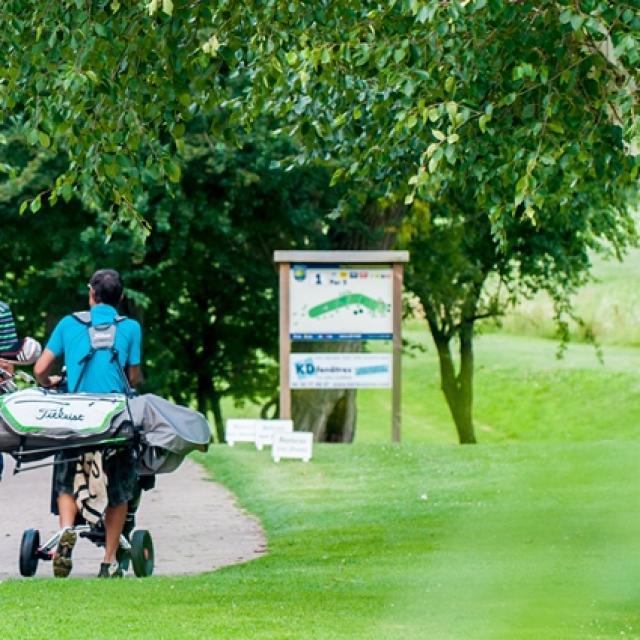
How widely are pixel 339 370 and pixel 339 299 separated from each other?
2.54ft

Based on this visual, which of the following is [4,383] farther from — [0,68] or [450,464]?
[450,464]

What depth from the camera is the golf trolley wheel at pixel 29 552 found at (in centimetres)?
902

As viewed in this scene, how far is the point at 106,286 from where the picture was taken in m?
8.60

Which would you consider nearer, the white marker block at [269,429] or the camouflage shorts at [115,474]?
the camouflage shorts at [115,474]

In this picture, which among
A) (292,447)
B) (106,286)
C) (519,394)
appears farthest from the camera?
(519,394)

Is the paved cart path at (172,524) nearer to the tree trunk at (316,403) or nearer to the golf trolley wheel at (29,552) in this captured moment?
the golf trolley wheel at (29,552)

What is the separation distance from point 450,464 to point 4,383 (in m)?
7.02

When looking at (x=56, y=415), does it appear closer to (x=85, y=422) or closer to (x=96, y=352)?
(x=85, y=422)

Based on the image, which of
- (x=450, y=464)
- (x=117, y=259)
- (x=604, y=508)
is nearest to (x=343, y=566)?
(x=450, y=464)

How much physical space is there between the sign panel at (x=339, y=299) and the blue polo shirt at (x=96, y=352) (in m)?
8.90

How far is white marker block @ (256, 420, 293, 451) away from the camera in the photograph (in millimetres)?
16797

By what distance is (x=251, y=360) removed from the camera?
33594 mm

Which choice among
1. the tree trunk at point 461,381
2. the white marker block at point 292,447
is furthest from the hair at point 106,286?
the tree trunk at point 461,381

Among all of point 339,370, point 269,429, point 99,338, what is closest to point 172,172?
point 99,338
